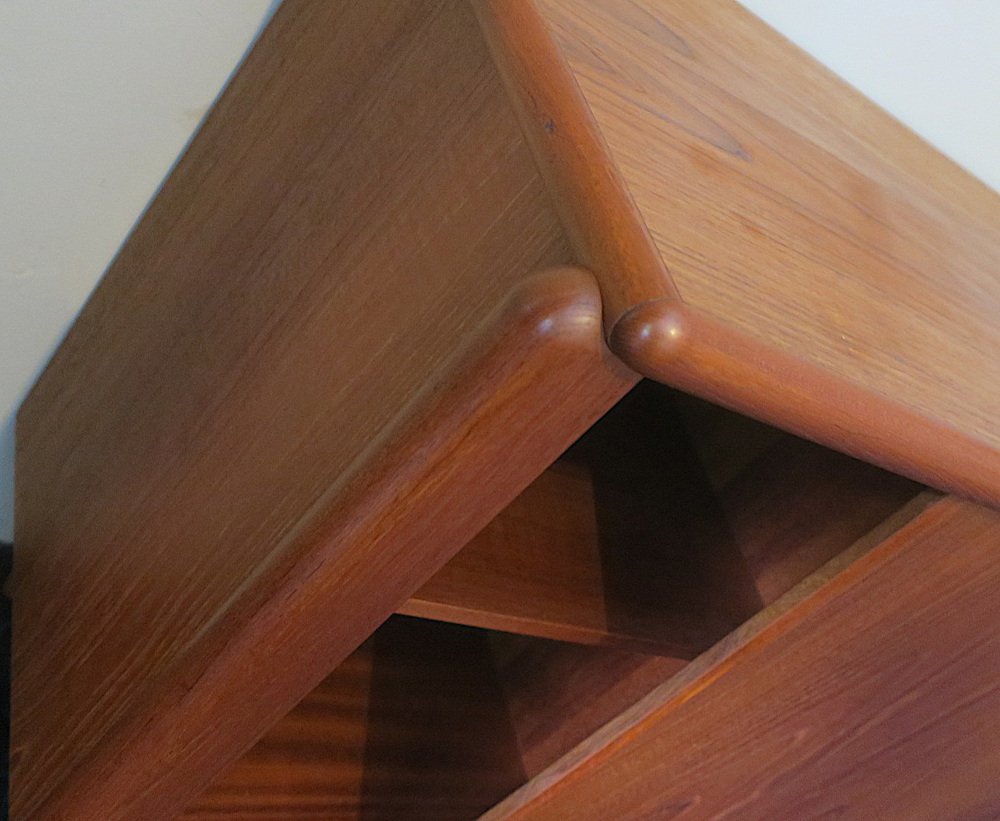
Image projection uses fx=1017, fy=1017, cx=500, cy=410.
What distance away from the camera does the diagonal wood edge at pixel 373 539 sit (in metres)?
0.32

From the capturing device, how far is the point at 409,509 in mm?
359

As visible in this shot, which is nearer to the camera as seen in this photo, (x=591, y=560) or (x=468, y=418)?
(x=468, y=418)

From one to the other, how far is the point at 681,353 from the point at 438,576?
22 cm

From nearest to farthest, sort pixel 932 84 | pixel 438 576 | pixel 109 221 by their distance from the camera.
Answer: pixel 438 576 → pixel 109 221 → pixel 932 84

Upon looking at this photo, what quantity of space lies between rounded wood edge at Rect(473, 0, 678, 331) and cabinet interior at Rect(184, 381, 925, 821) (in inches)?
8.6

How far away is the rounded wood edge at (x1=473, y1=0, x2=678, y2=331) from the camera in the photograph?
317 millimetres

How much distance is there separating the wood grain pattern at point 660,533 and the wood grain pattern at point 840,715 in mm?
45

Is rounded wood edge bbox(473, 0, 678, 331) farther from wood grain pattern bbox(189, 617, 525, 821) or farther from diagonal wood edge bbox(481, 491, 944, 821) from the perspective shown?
wood grain pattern bbox(189, 617, 525, 821)

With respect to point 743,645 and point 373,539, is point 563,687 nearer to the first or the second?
point 743,645

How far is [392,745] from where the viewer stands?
67 cm

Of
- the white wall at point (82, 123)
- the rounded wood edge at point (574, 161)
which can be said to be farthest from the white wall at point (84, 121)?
the rounded wood edge at point (574, 161)

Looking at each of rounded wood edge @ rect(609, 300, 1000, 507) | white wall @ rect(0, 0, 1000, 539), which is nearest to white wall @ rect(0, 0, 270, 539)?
white wall @ rect(0, 0, 1000, 539)

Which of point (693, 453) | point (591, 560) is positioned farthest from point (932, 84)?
point (591, 560)

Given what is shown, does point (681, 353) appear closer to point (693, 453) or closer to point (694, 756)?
point (694, 756)
